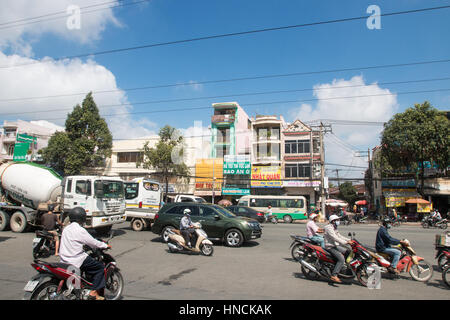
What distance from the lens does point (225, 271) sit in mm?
7469

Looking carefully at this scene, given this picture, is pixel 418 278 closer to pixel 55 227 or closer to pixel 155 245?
pixel 155 245

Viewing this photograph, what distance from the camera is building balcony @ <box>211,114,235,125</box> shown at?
131 ft

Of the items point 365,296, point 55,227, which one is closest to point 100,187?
point 55,227

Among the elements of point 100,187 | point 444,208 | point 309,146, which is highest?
point 309,146

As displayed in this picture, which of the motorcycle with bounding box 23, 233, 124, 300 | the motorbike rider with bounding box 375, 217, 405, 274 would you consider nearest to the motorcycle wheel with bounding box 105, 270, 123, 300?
the motorcycle with bounding box 23, 233, 124, 300

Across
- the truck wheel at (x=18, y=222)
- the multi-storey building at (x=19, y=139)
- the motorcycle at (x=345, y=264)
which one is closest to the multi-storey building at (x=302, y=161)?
the truck wheel at (x=18, y=222)

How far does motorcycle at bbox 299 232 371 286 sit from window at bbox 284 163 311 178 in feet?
95.3

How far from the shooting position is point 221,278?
268 inches

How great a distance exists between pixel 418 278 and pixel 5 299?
344 inches

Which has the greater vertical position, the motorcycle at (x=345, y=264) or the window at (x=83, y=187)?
the window at (x=83, y=187)

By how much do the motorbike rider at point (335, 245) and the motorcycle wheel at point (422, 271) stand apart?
1.73 metres

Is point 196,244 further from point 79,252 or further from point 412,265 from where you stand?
point 412,265

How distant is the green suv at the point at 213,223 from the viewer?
36.5 feet

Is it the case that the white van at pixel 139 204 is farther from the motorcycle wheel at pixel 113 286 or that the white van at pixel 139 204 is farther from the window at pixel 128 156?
the window at pixel 128 156
